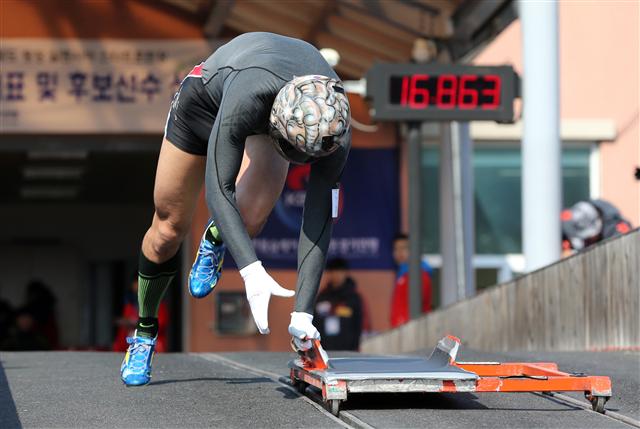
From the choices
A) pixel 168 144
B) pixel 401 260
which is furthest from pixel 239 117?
pixel 401 260

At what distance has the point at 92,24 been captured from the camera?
52.9ft

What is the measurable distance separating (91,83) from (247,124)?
1177 cm

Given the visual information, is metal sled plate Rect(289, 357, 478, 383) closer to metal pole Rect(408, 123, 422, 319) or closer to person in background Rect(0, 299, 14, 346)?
metal pole Rect(408, 123, 422, 319)

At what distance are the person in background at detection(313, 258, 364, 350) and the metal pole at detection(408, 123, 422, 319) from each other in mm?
549

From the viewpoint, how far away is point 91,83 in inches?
631

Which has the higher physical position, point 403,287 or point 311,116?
point 311,116

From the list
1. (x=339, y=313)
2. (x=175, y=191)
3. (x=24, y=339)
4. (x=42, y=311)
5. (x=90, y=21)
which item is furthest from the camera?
(x=42, y=311)

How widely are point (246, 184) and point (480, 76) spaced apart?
23.8 ft

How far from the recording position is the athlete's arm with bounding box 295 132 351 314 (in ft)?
15.5

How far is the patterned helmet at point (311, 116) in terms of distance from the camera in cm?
443

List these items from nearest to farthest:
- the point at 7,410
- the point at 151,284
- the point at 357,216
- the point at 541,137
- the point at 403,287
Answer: the point at 7,410 < the point at 151,284 < the point at 541,137 < the point at 403,287 < the point at 357,216

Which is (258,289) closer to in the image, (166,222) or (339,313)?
(166,222)

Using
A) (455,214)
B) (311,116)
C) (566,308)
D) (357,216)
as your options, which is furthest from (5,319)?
(311,116)

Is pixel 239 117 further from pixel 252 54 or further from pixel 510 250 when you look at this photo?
pixel 510 250
